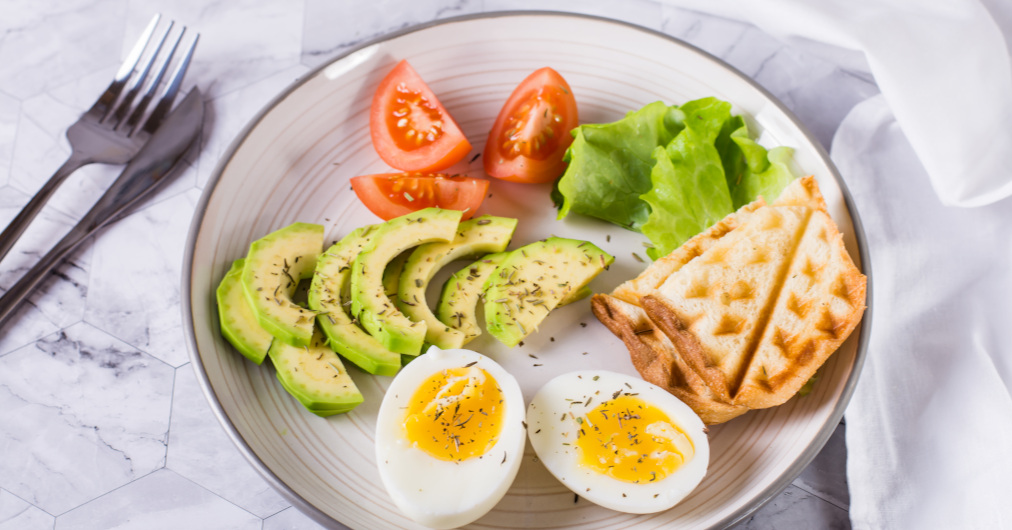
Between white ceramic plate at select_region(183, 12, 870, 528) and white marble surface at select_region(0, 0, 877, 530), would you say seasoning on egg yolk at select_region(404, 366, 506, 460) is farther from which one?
white marble surface at select_region(0, 0, 877, 530)

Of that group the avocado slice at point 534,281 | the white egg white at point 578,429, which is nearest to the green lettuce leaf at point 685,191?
the avocado slice at point 534,281

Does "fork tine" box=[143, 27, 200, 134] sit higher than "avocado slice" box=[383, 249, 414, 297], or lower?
higher

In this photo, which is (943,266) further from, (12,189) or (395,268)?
(12,189)

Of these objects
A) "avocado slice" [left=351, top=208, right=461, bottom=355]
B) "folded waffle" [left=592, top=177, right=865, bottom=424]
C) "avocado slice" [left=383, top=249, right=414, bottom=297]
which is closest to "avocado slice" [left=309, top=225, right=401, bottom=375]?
"avocado slice" [left=351, top=208, right=461, bottom=355]

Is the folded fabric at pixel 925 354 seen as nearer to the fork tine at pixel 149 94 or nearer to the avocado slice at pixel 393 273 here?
the avocado slice at pixel 393 273

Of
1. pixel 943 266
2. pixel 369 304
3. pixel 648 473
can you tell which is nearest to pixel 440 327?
pixel 369 304

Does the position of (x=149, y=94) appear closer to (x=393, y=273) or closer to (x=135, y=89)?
(x=135, y=89)

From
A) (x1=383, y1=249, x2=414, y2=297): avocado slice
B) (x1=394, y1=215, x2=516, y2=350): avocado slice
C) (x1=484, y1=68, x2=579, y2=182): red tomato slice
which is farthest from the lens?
(x1=484, y1=68, x2=579, y2=182): red tomato slice

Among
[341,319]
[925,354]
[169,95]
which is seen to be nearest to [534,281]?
[341,319]
